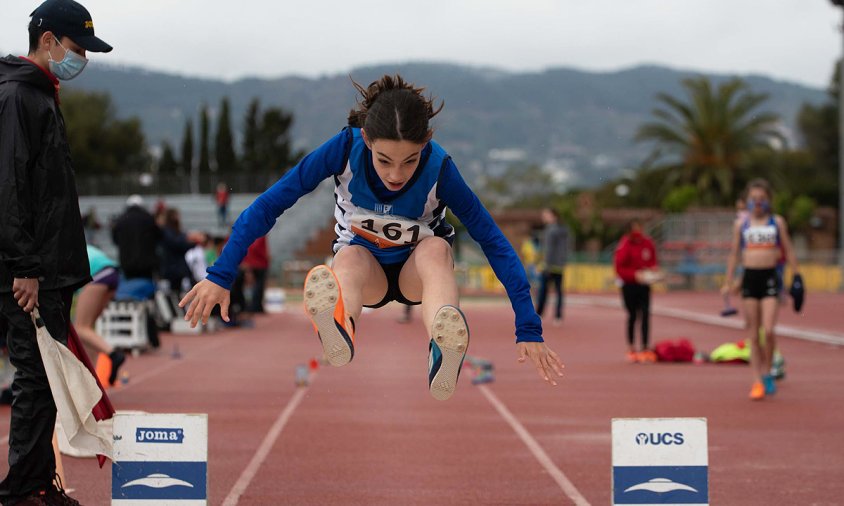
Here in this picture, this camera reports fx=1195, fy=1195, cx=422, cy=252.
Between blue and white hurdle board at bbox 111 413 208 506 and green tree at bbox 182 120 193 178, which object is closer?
blue and white hurdle board at bbox 111 413 208 506

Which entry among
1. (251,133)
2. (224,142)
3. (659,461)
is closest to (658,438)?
(659,461)

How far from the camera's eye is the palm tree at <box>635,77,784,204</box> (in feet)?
211

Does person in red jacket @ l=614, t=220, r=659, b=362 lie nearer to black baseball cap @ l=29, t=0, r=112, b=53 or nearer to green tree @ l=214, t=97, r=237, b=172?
black baseball cap @ l=29, t=0, r=112, b=53

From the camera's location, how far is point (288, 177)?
5.34m

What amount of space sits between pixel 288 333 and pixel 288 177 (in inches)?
651

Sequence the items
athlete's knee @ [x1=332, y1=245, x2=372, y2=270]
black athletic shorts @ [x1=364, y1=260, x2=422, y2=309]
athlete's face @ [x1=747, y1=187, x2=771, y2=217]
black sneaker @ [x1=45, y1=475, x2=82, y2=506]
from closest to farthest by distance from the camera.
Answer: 1. black sneaker @ [x1=45, y1=475, x2=82, y2=506]
2. athlete's knee @ [x1=332, y1=245, x2=372, y2=270]
3. black athletic shorts @ [x1=364, y1=260, x2=422, y2=309]
4. athlete's face @ [x1=747, y1=187, x2=771, y2=217]

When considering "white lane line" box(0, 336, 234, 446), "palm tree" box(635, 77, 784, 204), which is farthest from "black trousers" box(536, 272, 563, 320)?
"palm tree" box(635, 77, 784, 204)

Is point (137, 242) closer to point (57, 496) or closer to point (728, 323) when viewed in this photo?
point (57, 496)

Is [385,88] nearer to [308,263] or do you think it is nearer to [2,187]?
[2,187]

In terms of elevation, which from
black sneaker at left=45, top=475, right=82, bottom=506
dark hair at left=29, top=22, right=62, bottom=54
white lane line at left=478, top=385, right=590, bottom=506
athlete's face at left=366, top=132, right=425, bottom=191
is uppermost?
dark hair at left=29, top=22, right=62, bottom=54

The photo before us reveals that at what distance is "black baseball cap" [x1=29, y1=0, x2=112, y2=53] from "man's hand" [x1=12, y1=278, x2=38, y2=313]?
47.1 inches

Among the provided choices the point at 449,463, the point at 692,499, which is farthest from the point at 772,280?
the point at 692,499

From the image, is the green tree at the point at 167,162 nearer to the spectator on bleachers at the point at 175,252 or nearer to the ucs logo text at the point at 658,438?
the spectator on bleachers at the point at 175,252

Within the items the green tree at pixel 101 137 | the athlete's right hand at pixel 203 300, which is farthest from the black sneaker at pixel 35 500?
the green tree at pixel 101 137
